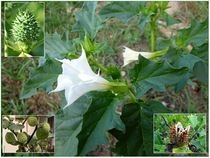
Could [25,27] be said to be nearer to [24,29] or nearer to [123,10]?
[24,29]

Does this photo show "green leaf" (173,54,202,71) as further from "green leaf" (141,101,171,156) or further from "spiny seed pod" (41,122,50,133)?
"spiny seed pod" (41,122,50,133)

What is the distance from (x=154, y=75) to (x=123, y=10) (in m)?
0.14

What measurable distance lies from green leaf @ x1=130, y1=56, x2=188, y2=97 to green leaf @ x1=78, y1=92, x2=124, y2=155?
4 centimetres

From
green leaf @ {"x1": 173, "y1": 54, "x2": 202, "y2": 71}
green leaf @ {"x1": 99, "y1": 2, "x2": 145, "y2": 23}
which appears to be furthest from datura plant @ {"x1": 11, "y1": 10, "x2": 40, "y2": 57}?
green leaf @ {"x1": 173, "y1": 54, "x2": 202, "y2": 71}

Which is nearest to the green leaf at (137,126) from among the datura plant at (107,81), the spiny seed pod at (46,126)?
the datura plant at (107,81)

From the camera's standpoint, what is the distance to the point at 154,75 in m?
0.59

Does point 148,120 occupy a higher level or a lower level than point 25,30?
lower

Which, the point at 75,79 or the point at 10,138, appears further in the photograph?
the point at 10,138

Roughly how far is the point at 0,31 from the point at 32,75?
0.14m

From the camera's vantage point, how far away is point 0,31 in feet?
2.44

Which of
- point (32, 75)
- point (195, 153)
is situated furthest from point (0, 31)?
point (195, 153)

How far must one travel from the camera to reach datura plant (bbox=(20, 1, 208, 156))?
0.58 metres

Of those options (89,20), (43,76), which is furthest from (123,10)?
(43,76)

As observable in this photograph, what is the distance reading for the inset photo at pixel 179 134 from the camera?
645 mm
